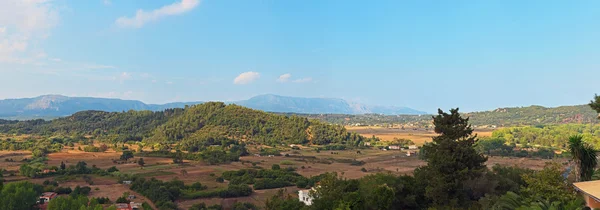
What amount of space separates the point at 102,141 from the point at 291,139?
4770cm

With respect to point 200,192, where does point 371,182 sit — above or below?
above

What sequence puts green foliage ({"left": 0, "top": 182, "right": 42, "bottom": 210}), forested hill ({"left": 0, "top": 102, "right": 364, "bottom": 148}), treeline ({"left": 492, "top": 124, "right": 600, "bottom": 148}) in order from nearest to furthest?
green foliage ({"left": 0, "top": 182, "right": 42, "bottom": 210}) → treeline ({"left": 492, "top": 124, "right": 600, "bottom": 148}) → forested hill ({"left": 0, "top": 102, "right": 364, "bottom": 148})

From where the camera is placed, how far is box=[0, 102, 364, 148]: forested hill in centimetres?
10362

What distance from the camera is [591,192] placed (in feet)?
51.1

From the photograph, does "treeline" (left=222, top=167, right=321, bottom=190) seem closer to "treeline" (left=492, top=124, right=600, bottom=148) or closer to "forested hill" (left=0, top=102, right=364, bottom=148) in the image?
"forested hill" (left=0, top=102, right=364, bottom=148)

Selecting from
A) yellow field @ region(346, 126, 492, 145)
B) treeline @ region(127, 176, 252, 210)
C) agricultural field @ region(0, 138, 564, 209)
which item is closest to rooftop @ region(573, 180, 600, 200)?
agricultural field @ region(0, 138, 564, 209)

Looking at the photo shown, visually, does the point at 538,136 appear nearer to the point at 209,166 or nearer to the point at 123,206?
the point at 209,166

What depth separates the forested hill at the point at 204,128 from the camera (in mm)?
103625

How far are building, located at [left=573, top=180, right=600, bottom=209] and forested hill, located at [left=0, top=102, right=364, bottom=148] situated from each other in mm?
81932

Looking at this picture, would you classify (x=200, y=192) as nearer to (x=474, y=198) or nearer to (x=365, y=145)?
(x=474, y=198)

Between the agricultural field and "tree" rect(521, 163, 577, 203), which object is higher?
"tree" rect(521, 163, 577, 203)

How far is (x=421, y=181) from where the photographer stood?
23.6 meters

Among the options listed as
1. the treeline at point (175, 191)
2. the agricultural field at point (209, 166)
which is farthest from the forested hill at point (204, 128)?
the treeline at point (175, 191)

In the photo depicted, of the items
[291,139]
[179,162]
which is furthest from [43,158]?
[291,139]
